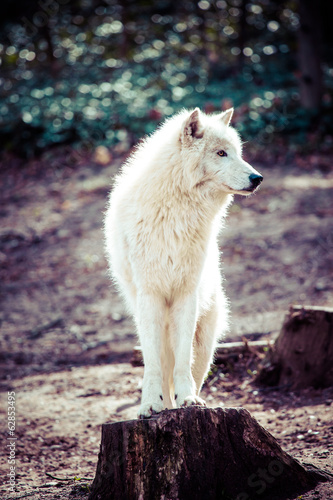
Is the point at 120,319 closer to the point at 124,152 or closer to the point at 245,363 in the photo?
the point at 245,363

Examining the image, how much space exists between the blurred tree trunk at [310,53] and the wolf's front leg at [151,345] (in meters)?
10.3

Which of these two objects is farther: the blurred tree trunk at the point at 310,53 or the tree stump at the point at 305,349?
the blurred tree trunk at the point at 310,53

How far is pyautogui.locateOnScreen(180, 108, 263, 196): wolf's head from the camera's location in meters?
3.95

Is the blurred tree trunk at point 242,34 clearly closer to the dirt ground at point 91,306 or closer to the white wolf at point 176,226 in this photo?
the dirt ground at point 91,306

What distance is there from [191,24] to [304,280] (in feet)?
39.6

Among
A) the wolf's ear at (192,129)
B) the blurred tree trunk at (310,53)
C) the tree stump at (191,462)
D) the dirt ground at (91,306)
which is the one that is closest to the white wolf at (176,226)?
the wolf's ear at (192,129)

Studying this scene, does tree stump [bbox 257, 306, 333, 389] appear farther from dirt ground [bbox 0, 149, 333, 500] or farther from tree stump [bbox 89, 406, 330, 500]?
tree stump [bbox 89, 406, 330, 500]

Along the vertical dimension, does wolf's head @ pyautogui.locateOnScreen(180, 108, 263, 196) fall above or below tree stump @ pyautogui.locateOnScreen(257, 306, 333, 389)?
above

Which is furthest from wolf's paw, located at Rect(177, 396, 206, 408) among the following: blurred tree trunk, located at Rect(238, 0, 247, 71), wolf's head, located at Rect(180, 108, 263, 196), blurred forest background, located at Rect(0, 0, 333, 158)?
blurred tree trunk, located at Rect(238, 0, 247, 71)

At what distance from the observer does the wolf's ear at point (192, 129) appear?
3.97 m

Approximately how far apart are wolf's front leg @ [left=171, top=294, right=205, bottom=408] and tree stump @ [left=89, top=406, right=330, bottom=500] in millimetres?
407

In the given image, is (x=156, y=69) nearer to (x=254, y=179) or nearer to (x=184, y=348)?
(x=254, y=179)

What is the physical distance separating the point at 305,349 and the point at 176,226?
2.27 m

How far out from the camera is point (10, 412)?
507 centimetres
